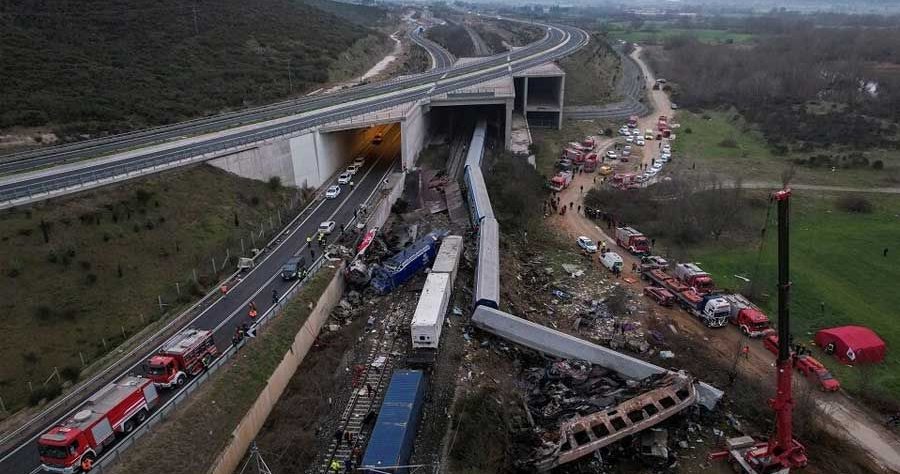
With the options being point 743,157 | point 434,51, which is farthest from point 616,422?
point 434,51

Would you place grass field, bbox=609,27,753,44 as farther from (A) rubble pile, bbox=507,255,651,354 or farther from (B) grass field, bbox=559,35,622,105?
(A) rubble pile, bbox=507,255,651,354

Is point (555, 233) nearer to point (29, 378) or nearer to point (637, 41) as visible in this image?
point (29, 378)

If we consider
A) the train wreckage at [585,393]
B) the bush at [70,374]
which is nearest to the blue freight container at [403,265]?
the train wreckage at [585,393]

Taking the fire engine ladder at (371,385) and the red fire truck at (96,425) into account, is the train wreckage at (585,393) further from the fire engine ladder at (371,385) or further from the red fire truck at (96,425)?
the red fire truck at (96,425)

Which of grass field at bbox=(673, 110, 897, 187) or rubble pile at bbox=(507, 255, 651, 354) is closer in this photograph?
rubble pile at bbox=(507, 255, 651, 354)

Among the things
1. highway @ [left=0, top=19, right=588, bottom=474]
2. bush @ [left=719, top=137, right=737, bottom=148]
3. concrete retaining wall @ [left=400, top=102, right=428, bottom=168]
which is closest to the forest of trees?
bush @ [left=719, top=137, right=737, bottom=148]

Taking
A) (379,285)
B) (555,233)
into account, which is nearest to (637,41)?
(555,233)

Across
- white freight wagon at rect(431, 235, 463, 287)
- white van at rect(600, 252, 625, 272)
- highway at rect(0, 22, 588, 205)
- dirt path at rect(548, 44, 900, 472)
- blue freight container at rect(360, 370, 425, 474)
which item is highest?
highway at rect(0, 22, 588, 205)
